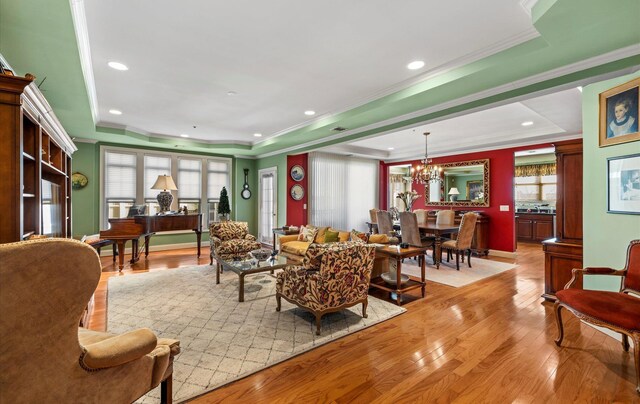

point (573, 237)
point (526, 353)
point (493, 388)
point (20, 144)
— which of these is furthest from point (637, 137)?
point (20, 144)

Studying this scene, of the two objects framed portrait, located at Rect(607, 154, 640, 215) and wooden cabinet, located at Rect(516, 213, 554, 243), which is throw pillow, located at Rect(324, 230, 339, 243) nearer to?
framed portrait, located at Rect(607, 154, 640, 215)

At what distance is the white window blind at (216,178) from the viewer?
Result: 775 centimetres

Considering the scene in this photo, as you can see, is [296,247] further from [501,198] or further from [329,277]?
[501,198]

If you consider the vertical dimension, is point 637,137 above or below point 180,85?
below

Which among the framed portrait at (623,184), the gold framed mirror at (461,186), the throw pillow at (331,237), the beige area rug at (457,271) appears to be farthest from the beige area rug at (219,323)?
the gold framed mirror at (461,186)

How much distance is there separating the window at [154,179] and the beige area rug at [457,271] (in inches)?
210

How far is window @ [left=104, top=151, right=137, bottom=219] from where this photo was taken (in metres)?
6.42

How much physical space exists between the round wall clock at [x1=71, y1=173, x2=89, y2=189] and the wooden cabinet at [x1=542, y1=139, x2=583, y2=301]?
331 inches

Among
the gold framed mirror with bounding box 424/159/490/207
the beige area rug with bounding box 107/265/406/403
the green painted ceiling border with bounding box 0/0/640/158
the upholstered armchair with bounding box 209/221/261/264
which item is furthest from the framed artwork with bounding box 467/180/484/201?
the upholstered armchair with bounding box 209/221/261/264

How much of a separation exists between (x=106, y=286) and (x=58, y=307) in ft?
12.9

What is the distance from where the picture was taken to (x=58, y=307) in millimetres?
1072

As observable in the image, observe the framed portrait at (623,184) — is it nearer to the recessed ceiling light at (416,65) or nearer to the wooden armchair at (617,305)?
the wooden armchair at (617,305)

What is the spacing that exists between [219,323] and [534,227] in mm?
9009

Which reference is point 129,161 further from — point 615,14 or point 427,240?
point 615,14
